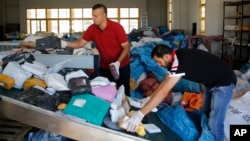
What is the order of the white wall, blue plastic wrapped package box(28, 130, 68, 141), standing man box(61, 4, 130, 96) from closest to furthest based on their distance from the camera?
blue plastic wrapped package box(28, 130, 68, 141)
standing man box(61, 4, 130, 96)
the white wall

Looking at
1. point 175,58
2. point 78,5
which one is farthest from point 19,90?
point 78,5

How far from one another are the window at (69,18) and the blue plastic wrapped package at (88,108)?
13.5 meters

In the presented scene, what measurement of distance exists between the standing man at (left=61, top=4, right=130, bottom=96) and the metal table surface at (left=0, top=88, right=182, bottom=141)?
102 centimetres

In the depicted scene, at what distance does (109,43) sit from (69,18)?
13.0m

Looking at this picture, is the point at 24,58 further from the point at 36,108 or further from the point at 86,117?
the point at 86,117

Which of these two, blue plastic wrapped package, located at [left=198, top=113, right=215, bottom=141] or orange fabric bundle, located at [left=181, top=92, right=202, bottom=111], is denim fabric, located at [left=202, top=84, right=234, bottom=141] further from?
orange fabric bundle, located at [left=181, top=92, right=202, bottom=111]

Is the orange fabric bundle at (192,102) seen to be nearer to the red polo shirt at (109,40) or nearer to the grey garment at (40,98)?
the red polo shirt at (109,40)

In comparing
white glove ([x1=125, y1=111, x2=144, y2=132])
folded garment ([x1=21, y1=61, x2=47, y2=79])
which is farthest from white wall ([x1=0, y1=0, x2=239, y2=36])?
white glove ([x1=125, y1=111, x2=144, y2=132])

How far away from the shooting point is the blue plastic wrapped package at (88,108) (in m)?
2.03

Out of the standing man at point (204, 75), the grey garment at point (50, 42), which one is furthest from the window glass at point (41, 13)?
the standing man at point (204, 75)

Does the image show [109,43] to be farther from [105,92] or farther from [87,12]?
[87,12]

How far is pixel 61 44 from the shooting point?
10.4 ft

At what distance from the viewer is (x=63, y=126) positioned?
1.98m

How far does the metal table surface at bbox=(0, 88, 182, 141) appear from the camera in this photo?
1.89m
